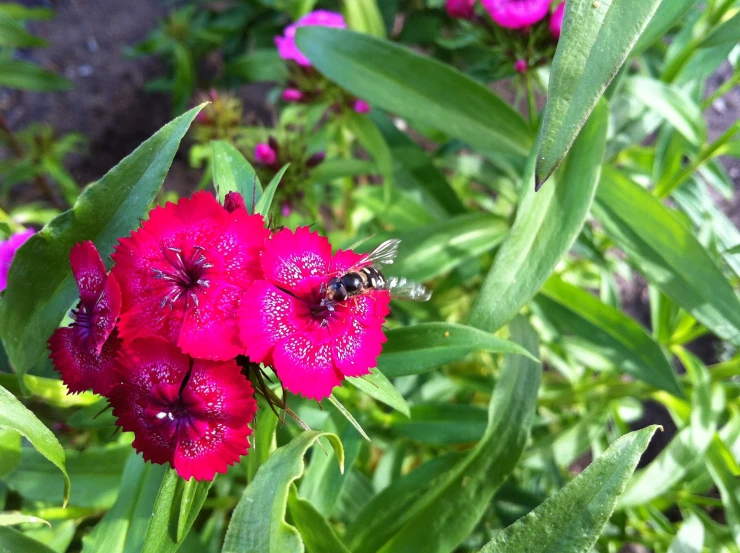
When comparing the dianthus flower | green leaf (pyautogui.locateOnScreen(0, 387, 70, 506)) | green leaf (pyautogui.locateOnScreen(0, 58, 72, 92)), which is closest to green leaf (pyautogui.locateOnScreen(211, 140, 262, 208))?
the dianthus flower

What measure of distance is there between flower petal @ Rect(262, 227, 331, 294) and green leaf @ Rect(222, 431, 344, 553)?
178 mm

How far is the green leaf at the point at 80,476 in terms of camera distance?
108 cm

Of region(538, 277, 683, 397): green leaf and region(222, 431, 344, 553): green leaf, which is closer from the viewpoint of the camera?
region(222, 431, 344, 553): green leaf

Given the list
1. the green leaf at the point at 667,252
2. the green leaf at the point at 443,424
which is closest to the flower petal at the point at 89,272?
the green leaf at the point at 443,424

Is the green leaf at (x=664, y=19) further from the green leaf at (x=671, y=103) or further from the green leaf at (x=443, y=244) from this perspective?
the green leaf at (x=443, y=244)

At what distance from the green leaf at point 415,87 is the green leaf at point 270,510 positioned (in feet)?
2.51

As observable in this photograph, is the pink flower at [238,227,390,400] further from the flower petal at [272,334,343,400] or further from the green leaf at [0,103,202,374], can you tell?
the green leaf at [0,103,202,374]

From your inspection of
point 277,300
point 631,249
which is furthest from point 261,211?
point 631,249

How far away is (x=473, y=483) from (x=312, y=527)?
0.34m

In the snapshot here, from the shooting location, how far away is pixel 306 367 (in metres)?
0.64

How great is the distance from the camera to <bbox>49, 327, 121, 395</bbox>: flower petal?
65 cm

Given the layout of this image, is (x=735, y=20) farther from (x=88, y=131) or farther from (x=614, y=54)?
(x=88, y=131)

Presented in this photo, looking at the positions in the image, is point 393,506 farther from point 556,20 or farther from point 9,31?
point 9,31

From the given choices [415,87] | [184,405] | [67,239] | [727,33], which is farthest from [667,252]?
[67,239]
